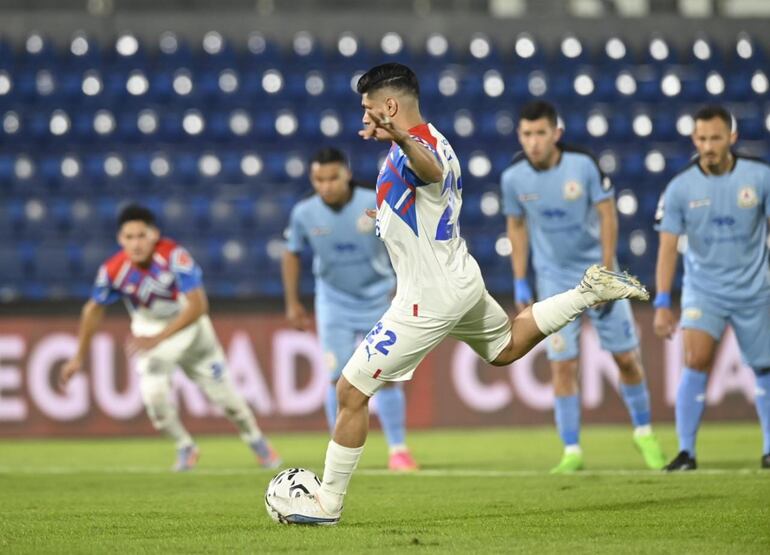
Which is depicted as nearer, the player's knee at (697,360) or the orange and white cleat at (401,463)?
the player's knee at (697,360)

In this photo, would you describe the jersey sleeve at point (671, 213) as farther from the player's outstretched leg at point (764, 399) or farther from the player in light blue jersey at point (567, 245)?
the player's outstretched leg at point (764, 399)

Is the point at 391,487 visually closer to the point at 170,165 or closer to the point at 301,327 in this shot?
the point at 301,327

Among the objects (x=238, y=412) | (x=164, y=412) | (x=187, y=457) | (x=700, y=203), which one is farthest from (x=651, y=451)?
(x=164, y=412)

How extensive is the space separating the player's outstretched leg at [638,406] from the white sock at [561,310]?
105 inches

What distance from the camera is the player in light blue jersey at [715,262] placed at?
8.38m

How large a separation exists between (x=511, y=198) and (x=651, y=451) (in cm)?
196

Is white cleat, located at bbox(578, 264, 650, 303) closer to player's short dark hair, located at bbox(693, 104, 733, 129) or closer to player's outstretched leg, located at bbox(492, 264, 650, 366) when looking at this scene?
player's outstretched leg, located at bbox(492, 264, 650, 366)

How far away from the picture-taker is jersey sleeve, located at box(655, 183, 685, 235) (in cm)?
842

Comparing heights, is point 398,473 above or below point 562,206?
below

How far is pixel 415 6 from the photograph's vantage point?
18.8 metres

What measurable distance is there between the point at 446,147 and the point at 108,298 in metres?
4.89

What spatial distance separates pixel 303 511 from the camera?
5.87 meters

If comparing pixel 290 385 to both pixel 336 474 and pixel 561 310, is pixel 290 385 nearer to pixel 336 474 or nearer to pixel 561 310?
pixel 561 310

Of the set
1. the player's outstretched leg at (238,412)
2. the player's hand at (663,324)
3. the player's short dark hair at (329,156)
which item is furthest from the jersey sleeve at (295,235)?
the player's hand at (663,324)
